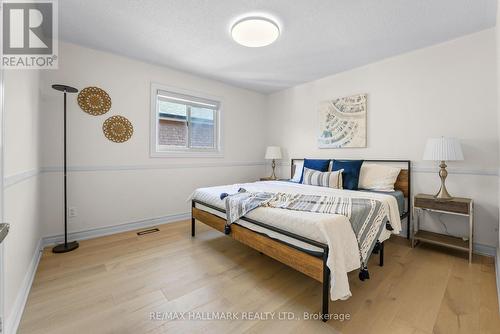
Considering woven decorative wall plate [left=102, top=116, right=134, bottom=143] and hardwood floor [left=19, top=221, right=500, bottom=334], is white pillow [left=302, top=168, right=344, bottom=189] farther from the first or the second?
woven decorative wall plate [left=102, top=116, right=134, bottom=143]

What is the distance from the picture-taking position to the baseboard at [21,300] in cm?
126

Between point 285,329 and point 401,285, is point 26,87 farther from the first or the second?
point 401,285

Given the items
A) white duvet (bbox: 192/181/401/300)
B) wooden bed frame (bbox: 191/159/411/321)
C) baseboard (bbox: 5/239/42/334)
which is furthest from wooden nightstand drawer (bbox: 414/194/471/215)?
baseboard (bbox: 5/239/42/334)

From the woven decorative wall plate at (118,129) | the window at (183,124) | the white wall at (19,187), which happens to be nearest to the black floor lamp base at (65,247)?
the white wall at (19,187)

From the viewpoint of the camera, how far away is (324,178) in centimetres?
300

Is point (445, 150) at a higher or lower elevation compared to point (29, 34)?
lower

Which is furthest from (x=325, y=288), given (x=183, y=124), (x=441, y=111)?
(x=183, y=124)

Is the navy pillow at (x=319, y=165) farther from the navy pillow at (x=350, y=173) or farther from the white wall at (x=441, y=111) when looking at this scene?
the white wall at (x=441, y=111)

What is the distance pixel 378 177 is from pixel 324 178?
67 centimetres

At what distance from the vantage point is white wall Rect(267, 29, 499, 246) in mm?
2309

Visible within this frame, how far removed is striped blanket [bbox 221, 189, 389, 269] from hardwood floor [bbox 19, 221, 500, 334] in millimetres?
349

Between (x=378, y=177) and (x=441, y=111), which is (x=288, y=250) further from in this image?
(x=441, y=111)

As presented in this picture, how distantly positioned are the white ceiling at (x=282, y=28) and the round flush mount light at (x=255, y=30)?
0.26 ft

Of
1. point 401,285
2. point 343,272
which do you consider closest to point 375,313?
point 343,272
